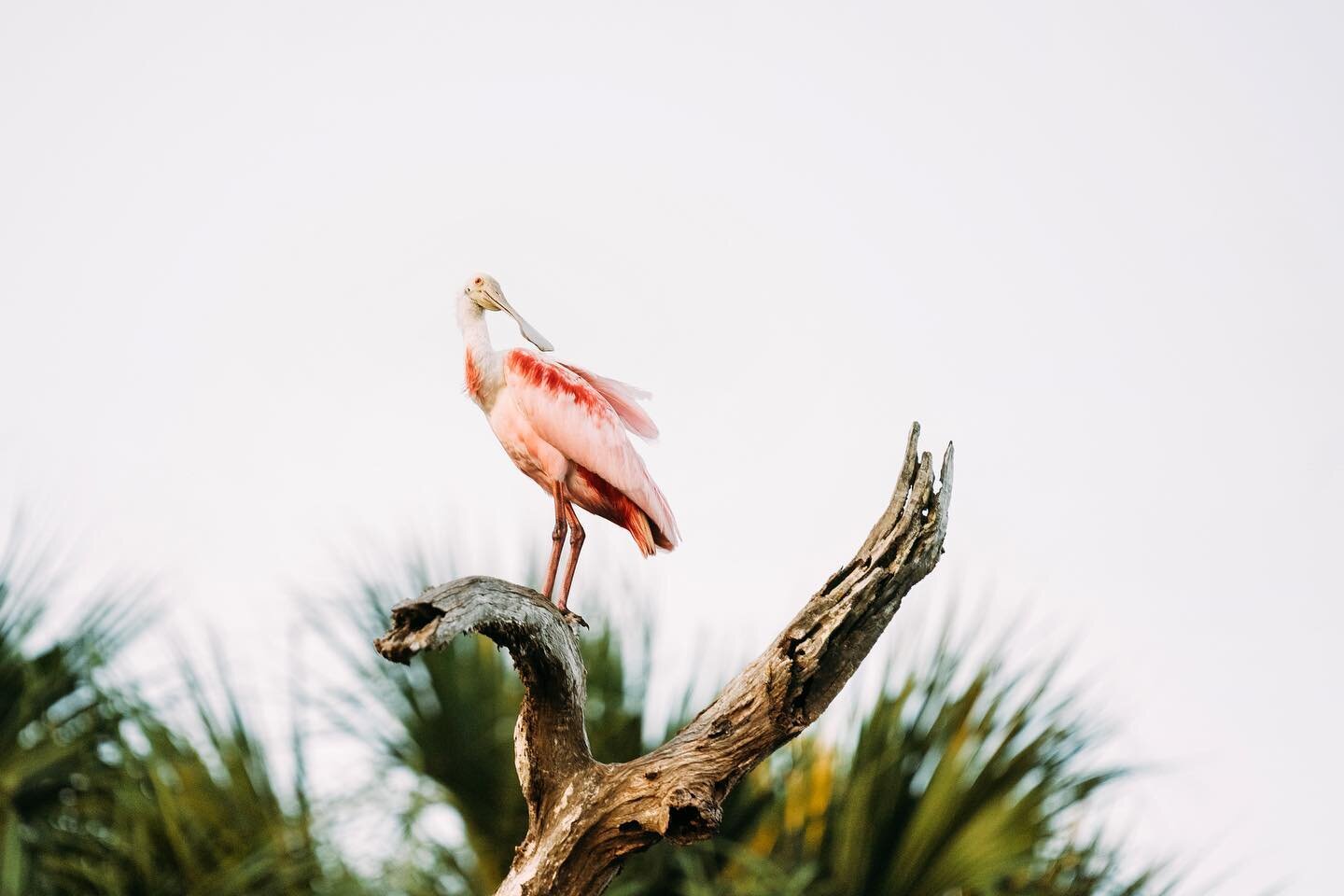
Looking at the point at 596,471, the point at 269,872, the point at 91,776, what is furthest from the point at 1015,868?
the point at 91,776

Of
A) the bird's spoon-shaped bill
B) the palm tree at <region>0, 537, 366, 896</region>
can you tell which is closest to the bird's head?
the bird's spoon-shaped bill

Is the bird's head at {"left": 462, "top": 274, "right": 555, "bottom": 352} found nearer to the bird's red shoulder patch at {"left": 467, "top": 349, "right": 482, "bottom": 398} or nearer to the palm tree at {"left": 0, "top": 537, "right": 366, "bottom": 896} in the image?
the bird's red shoulder patch at {"left": 467, "top": 349, "right": 482, "bottom": 398}

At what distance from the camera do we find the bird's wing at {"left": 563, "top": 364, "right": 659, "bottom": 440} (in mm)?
5297

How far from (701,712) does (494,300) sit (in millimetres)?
→ 1735

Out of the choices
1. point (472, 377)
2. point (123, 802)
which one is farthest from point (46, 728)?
point (472, 377)

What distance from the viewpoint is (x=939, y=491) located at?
4.11 metres

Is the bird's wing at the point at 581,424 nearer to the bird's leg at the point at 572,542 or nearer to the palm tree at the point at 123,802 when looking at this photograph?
the bird's leg at the point at 572,542

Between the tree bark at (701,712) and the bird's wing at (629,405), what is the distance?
4.08 ft

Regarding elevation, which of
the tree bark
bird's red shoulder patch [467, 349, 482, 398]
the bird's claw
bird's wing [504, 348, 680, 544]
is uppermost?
bird's red shoulder patch [467, 349, 482, 398]

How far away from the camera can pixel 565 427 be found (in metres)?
4.97

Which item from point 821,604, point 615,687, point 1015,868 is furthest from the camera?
point 615,687

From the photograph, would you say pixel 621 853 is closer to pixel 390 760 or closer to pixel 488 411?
pixel 488 411

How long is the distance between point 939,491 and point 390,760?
4.03 metres

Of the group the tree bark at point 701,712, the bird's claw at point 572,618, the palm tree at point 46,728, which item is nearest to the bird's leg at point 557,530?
the bird's claw at point 572,618
